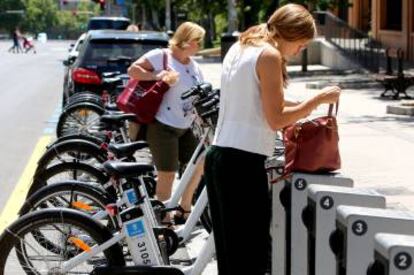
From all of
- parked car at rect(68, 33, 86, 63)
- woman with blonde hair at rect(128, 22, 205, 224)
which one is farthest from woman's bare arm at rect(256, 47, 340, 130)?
parked car at rect(68, 33, 86, 63)

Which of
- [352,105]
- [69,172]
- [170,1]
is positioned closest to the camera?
[69,172]

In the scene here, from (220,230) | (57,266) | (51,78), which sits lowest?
(51,78)

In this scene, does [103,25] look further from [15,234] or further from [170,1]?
[15,234]

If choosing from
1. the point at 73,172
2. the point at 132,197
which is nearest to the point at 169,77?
the point at 73,172

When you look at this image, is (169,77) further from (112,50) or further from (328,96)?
(112,50)

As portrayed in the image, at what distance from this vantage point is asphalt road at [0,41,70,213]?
11.9 meters

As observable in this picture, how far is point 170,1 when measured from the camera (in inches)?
2285

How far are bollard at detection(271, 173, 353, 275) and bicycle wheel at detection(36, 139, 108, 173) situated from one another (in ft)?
9.48

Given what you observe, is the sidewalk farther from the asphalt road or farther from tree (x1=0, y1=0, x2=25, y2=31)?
tree (x1=0, y1=0, x2=25, y2=31)

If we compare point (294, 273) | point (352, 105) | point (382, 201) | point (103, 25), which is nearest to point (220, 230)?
point (294, 273)

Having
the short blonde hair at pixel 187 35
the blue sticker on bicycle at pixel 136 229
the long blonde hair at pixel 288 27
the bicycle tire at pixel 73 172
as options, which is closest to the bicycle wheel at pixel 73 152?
the bicycle tire at pixel 73 172

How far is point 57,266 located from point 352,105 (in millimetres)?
15135

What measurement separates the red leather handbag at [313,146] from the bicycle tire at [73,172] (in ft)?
7.85

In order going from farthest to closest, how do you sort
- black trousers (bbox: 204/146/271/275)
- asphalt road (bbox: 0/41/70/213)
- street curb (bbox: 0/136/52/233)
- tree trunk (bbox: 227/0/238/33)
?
tree trunk (bbox: 227/0/238/33), asphalt road (bbox: 0/41/70/213), street curb (bbox: 0/136/52/233), black trousers (bbox: 204/146/271/275)
